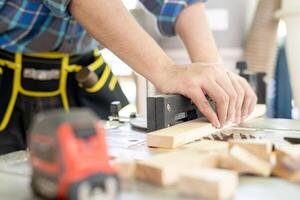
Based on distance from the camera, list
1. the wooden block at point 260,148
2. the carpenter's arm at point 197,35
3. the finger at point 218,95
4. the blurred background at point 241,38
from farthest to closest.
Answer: the blurred background at point 241,38, the carpenter's arm at point 197,35, the finger at point 218,95, the wooden block at point 260,148

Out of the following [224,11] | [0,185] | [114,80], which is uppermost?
[224,11]

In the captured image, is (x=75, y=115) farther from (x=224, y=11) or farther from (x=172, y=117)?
(x=224, y=11)

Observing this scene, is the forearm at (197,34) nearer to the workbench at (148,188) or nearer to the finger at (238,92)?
the finger at (238,92)

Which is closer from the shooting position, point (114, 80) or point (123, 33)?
point (123, 33)

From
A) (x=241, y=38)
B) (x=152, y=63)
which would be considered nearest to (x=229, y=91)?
(x=152, y=63)

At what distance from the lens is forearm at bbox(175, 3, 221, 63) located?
1032 mm

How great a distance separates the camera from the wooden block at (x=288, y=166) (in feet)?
1.47

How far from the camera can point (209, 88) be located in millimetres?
725

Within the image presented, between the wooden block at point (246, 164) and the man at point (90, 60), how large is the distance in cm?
26

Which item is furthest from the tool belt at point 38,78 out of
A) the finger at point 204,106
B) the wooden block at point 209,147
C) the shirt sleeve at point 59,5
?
the wooden block at point 209,147

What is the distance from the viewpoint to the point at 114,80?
1070 mm

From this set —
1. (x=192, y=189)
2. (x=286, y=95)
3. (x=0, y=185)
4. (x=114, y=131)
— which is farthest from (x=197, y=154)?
(x=286, y=95)

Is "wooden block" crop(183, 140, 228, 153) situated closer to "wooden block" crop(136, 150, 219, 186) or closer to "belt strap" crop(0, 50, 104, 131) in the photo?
"wooden block" crop(136, 150, 219, 186)

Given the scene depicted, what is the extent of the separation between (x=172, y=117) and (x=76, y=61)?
358 millimetres
